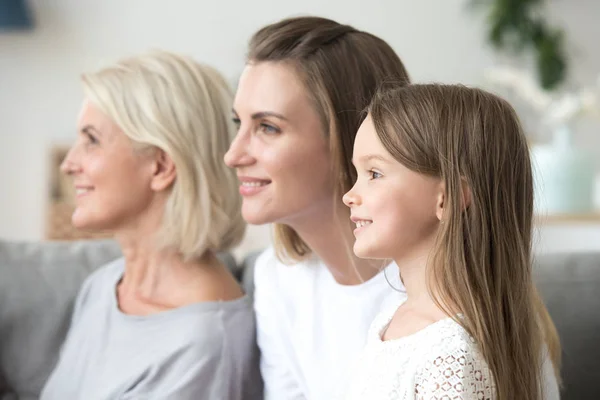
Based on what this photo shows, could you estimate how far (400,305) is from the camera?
1276 mm

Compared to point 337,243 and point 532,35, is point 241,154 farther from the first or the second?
point 532,35

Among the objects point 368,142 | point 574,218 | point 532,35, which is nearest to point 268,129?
point 368,142

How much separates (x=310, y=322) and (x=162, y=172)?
44cm

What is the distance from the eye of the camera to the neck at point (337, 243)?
5.09ft

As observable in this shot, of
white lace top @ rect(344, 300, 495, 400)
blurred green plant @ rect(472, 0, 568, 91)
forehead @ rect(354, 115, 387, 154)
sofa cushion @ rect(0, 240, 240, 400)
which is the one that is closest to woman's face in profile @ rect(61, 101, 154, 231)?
sofa cushion @ rect(0, 240, 240, 400)

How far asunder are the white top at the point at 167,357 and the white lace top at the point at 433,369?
51 centimetres

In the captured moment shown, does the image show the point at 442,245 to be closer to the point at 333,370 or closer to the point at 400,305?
the point at 400,305

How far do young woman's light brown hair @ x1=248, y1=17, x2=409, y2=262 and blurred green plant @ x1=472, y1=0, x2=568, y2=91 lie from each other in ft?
10.1

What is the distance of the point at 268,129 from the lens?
1501mm

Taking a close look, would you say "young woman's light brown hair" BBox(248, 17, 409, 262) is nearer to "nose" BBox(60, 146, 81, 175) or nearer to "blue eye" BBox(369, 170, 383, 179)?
"blue eye" BBox(369, 170, 383, 179)

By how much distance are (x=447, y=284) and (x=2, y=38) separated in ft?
12.3

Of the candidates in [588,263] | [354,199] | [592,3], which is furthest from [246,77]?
[592,3]

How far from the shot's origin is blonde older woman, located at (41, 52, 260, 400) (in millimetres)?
1709

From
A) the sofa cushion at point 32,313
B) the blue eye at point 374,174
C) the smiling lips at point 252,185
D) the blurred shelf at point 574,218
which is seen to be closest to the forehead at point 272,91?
the smiling lips at point 252,185
